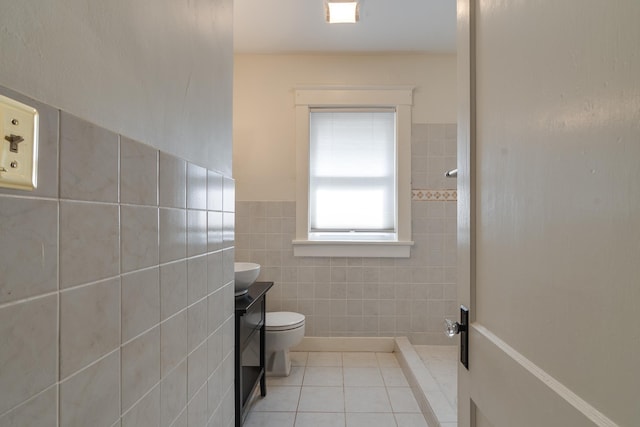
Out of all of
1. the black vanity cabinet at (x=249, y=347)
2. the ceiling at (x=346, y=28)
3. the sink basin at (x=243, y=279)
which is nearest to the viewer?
the black vanity cabinet at (x=249, y=347)

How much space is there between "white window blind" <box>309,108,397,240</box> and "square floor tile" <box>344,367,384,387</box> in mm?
1105

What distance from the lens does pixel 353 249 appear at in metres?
3.00

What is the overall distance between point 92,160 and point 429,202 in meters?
2.77

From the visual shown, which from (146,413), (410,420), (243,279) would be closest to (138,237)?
(146,413)

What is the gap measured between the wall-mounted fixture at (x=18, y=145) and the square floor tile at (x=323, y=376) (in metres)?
2.35

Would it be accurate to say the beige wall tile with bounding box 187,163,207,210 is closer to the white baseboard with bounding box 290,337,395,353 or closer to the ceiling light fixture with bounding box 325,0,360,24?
the ceiling light fixture with bounding box 325,0,360,24

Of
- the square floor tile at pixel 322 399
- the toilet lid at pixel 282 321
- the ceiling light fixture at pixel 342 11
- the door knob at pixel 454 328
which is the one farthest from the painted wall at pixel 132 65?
the square floor tile at pixel 322 399

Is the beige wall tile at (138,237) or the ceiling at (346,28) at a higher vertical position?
the ceiling at (346,28)

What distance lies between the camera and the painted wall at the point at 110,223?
0.51 m

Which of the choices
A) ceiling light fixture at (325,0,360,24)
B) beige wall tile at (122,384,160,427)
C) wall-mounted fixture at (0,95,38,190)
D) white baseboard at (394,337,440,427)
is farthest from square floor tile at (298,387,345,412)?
ceiling light fixture at (325,0,360,24)

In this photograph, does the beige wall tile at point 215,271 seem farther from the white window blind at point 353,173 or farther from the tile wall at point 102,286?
the white window blind at point 353,173

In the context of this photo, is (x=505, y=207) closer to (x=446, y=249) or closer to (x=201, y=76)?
(x=201, y=76)

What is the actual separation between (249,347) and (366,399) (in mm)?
862

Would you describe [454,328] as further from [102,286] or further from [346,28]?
[346,28]
